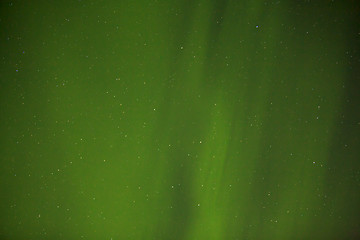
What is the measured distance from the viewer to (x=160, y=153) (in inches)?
30.2

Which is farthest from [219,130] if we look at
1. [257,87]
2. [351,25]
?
[351,25]

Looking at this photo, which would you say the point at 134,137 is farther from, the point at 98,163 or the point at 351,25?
the point at 351,25

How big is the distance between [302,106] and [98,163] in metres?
0.47

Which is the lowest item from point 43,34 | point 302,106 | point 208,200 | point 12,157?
point 208,200

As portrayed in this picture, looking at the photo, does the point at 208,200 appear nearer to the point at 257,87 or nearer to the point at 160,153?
the point at 160,153

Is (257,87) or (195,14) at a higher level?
(195,14)

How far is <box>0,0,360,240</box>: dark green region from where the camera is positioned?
28.5 inches

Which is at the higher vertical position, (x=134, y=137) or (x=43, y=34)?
(x=43, y=34)

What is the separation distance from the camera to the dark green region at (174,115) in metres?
0.73

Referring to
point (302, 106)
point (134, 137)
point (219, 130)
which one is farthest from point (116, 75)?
point (302, 106)

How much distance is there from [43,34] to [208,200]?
0.50 m

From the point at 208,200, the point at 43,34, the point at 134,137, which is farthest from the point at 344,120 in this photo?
the point at 43,34

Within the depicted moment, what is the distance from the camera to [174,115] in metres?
0.76

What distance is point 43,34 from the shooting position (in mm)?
713
